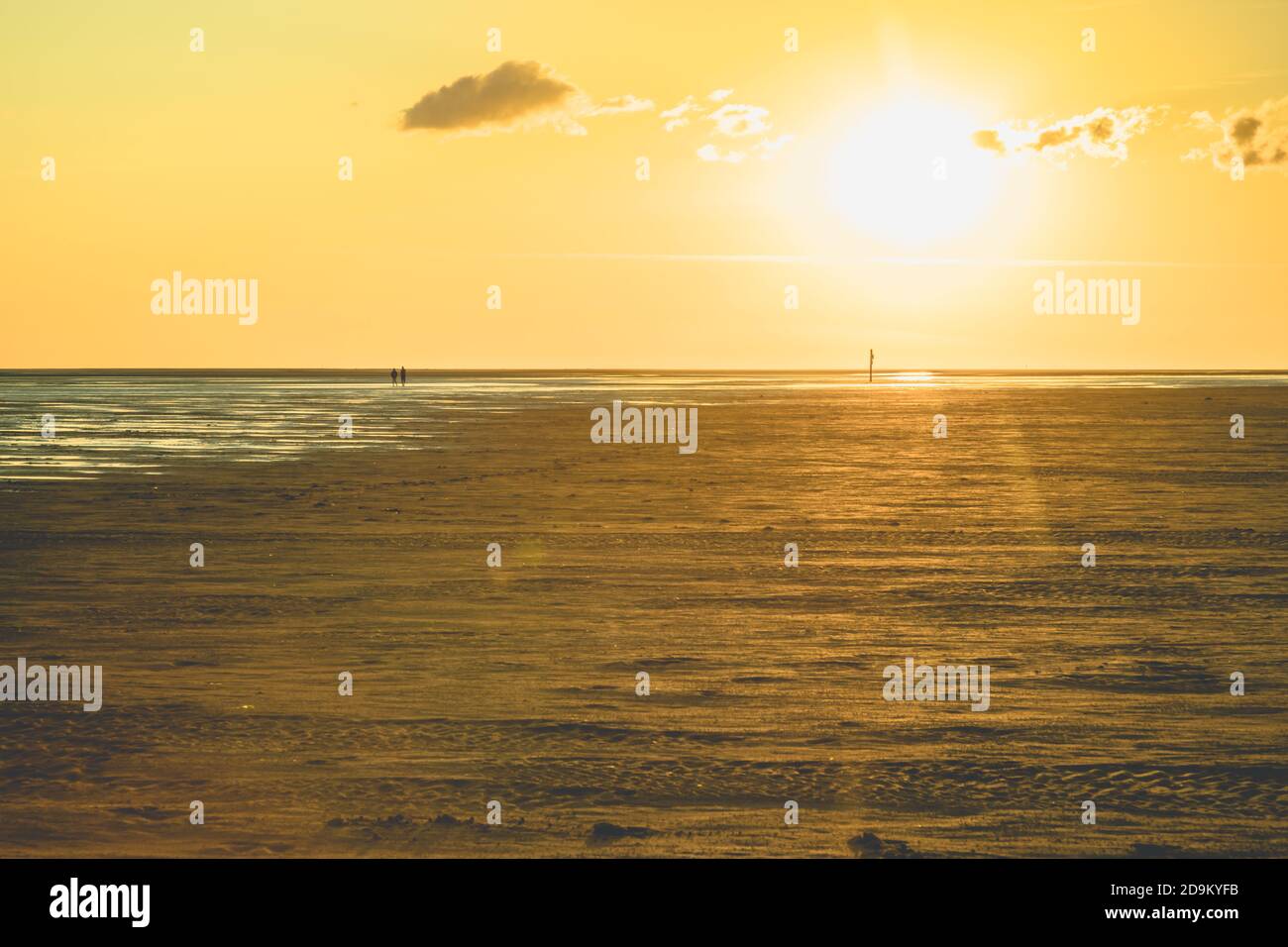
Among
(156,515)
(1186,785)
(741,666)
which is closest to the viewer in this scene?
(1186,785)

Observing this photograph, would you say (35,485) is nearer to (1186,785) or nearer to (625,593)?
(625,593)

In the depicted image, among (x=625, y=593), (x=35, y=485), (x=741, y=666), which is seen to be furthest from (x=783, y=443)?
(x=741, y=666)

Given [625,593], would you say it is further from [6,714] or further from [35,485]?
[35,485]

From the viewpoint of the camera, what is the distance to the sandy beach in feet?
28.2

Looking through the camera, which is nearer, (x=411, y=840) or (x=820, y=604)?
(x=411, y=840)

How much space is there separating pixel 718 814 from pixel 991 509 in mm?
17725

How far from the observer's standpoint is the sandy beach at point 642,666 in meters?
8.59

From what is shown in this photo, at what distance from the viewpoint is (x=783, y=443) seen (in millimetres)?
43281

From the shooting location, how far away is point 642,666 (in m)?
12.7

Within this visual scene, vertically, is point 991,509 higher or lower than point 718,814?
higher
